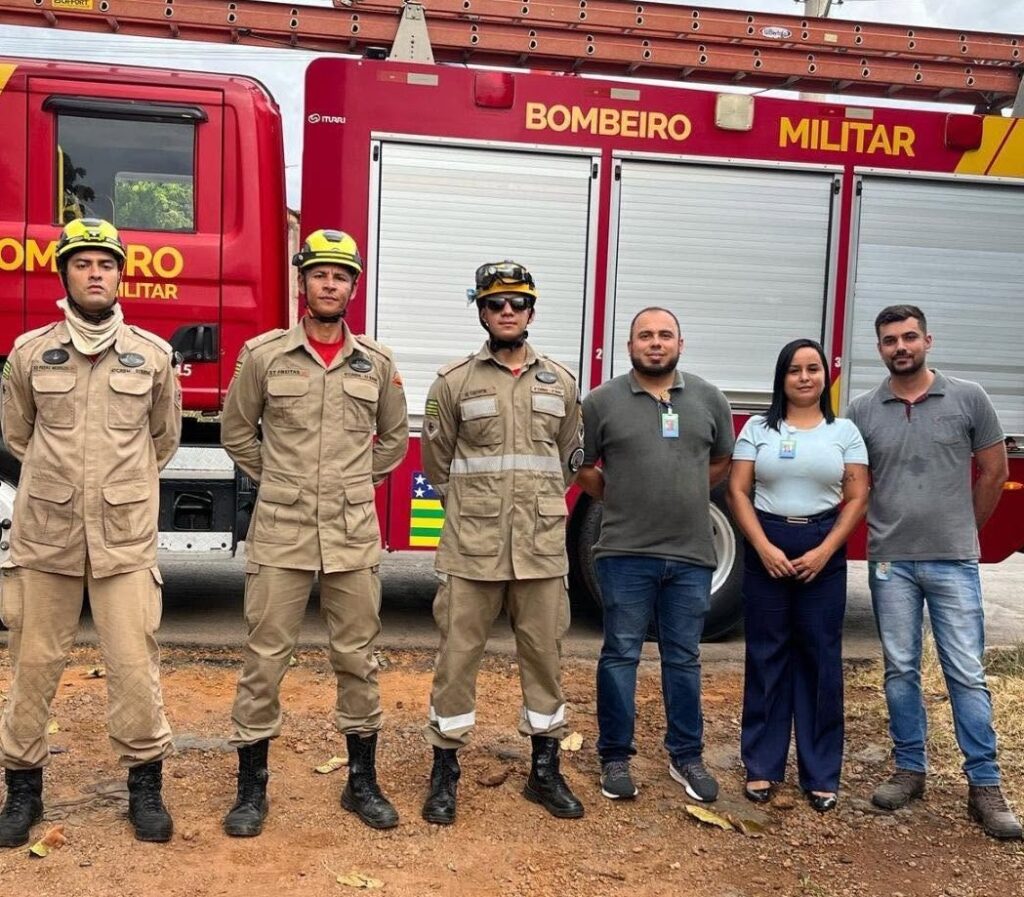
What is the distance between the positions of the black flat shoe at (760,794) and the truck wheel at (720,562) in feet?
6.80

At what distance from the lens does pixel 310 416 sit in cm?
354

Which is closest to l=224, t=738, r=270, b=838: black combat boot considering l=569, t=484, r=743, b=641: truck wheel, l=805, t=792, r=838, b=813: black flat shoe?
l=805, t=792, r=838, b=813: black flat shoe

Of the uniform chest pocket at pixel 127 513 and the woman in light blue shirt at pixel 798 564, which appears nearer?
the uniform chest pocket at pixel 127 513

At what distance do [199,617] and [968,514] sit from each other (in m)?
4.20

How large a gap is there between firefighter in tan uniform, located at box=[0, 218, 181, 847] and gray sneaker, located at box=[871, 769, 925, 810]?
2.45 meters

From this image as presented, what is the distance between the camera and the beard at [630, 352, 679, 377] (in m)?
3.86

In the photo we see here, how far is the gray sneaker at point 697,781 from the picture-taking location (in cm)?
386

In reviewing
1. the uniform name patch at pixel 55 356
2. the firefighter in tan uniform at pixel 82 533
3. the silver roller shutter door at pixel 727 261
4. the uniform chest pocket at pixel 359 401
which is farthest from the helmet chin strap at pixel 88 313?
the silver roller shutter door at pixel 727 261

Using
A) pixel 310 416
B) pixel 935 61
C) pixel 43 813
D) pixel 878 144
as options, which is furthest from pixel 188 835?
pixel 935 61

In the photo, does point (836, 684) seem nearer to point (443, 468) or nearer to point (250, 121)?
point (443, 468)

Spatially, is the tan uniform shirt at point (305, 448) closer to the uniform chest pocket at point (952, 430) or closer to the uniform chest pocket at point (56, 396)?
the uniform chest pocket at point (56, 396)

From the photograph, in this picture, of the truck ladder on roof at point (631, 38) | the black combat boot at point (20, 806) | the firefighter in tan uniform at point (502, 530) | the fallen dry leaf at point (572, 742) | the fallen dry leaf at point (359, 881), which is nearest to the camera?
the fallen dry leaf at point (359, 881)

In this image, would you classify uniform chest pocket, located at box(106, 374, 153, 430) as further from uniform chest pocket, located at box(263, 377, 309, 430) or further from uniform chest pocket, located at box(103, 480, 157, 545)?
uniform chest pocket, located at box(263, 377, 309, 430)

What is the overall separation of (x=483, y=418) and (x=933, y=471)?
5.28ft
